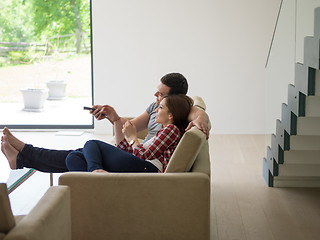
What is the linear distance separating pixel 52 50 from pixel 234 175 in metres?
3.62

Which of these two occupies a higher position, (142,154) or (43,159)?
(142,154)

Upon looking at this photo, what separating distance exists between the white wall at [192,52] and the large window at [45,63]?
39cm

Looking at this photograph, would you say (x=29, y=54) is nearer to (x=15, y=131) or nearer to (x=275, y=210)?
(x=15, y=131)

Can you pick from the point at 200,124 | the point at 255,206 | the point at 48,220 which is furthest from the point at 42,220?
the point at 255,206

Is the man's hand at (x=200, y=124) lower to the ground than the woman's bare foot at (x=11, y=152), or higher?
higher

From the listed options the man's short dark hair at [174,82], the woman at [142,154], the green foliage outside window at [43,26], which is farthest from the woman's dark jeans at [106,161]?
the green foliage outside window at [43,26]

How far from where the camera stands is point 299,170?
458cm

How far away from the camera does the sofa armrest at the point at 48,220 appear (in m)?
1.97

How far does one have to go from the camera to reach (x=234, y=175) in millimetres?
5062

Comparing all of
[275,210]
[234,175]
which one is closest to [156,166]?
[275,210]

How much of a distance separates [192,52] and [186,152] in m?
4.35

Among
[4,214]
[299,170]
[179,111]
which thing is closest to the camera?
[4,214]

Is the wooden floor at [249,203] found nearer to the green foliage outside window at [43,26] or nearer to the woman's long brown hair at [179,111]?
the woman's long brown hair at [179,111]

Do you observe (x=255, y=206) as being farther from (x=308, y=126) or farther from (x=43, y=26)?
(x=43, y=26)
